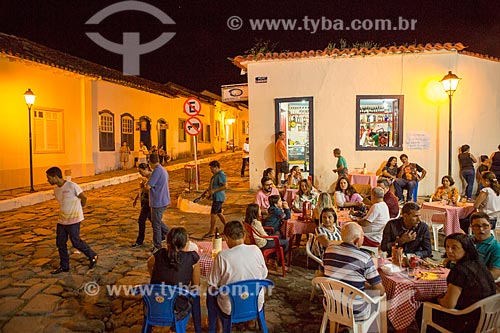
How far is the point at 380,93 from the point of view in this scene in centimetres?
1197

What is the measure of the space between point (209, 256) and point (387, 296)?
202cm

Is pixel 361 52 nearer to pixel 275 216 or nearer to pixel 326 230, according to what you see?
pixel 275 216

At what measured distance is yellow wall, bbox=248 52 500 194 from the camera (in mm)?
11812

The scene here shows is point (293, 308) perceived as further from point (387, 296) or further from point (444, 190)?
point (444, 190)

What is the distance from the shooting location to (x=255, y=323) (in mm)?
4594

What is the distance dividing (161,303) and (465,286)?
2657 mm

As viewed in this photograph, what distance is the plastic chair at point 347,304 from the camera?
3.73 m

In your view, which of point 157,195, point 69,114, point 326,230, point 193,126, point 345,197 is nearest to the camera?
point 326,230

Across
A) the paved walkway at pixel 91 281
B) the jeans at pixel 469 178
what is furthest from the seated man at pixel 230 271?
the jeans at pixel 469 178

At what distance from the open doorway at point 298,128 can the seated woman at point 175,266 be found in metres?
8.89

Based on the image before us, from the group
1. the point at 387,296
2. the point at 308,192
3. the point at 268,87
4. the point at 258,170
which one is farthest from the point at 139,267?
the point at 268,87

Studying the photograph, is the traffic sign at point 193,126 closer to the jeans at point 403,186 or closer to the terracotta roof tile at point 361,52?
the terracotta roof tile at point 361,52

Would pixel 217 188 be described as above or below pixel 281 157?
below

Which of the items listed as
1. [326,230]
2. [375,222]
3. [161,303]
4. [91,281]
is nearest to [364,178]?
[375,222]
